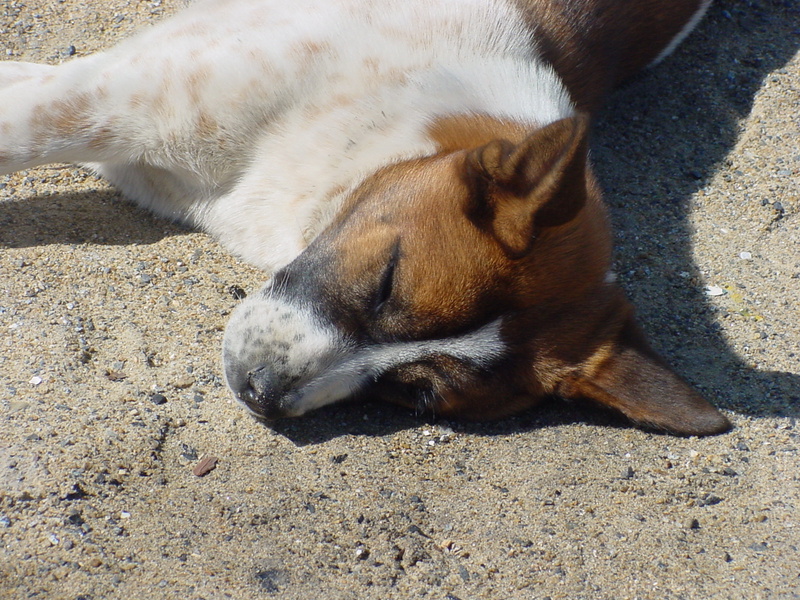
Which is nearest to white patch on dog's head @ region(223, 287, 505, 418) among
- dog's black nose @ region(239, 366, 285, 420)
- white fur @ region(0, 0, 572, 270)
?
dog's black nose @ region(239, 366, 285, 420)

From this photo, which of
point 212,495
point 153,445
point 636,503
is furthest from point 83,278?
point 636,503

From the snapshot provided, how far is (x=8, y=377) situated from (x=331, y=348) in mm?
1137

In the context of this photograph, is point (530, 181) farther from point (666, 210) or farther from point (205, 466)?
point (666, 210)

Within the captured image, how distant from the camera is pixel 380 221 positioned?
299 centimetres

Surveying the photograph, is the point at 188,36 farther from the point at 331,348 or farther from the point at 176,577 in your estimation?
the point at 176,577

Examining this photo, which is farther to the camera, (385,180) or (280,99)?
(280,99)

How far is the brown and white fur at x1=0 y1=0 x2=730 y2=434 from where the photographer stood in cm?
286

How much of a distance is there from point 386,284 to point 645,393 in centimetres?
102

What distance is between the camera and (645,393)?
3.09 metres

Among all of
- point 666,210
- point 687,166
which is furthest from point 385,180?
point 687,166

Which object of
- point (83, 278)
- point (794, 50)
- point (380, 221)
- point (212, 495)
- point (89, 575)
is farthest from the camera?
point (794, 50)

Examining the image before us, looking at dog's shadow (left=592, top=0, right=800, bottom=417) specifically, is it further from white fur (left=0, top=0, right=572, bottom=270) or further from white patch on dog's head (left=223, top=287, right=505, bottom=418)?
white patch on dog's head (left=223, top=287, right=505, bottom=418)

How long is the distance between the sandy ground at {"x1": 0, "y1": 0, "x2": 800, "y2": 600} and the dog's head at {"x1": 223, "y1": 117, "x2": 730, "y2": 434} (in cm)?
19

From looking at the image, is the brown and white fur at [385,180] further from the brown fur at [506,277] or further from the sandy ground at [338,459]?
the sandy ground at [338,459]
